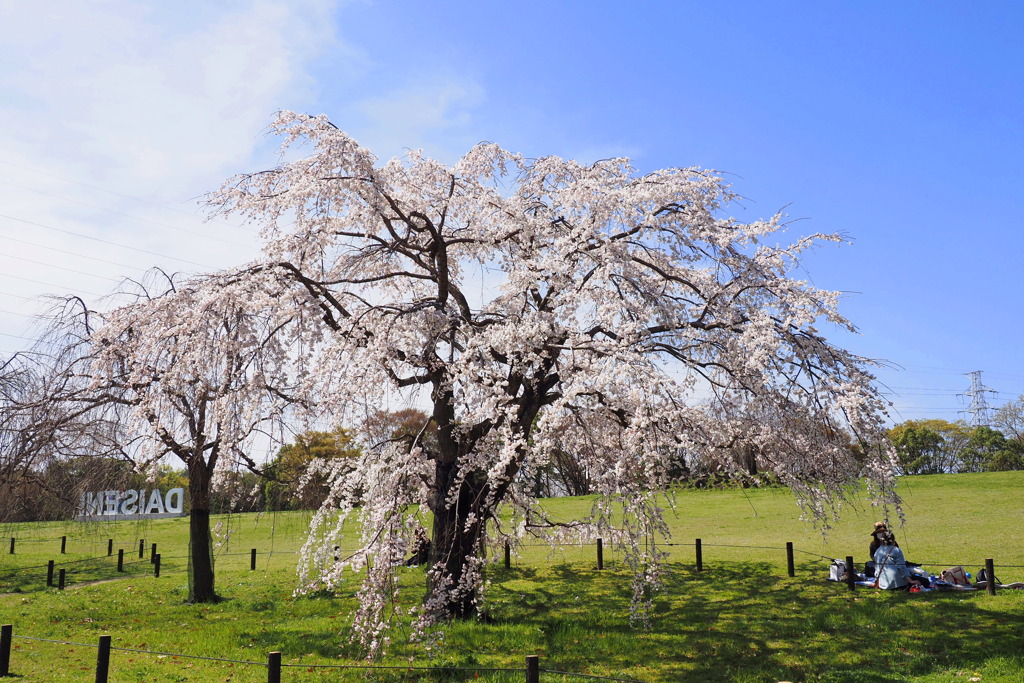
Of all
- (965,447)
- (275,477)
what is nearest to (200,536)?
(275,477)

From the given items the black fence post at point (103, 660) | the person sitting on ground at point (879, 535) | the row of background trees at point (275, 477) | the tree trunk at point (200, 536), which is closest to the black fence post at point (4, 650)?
the black fence post at point (103, 660)

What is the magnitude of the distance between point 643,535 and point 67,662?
9.73 metres

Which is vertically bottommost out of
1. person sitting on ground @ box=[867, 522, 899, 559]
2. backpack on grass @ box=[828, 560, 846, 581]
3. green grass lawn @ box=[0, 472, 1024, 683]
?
green grass lawn @ box=[0, 472, 1024, 683]

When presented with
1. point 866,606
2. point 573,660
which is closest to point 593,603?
point 573,660

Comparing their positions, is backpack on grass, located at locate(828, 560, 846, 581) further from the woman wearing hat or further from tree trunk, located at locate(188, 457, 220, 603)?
tree trunk, located at locate(188, 457, 220, 603)

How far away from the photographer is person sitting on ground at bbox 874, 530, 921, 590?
548 inches

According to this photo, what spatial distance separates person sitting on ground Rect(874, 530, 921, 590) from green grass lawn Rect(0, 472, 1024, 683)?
436mm

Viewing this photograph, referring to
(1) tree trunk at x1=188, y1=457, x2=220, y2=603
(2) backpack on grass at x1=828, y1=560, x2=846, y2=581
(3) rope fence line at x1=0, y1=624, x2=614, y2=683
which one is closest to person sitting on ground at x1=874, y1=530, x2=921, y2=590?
(2) backpack on grass at x1=828, y1=560, x2=846, y2=581

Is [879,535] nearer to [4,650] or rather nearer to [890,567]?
[890,567]

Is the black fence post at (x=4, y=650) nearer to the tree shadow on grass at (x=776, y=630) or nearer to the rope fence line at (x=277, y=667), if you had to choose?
the rope fence line at (x=277, y=667)

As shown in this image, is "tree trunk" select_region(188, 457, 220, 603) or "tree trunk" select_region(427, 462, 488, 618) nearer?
"tree trunk" select_region(427, 462, 488, 618)

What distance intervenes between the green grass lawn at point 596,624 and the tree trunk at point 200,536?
1.82ft

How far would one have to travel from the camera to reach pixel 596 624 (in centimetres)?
1230

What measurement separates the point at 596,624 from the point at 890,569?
6.39 meters
